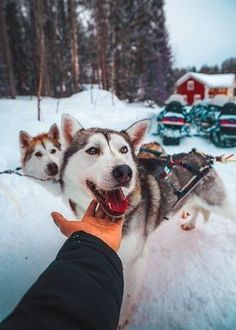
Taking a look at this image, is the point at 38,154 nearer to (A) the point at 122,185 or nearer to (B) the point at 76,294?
(A) the point at 122,185

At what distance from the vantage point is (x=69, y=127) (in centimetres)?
190

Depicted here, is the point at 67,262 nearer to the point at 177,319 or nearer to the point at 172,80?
the point at 177,319

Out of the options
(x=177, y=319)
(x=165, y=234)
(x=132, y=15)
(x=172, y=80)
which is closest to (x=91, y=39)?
(x=132, y=15)

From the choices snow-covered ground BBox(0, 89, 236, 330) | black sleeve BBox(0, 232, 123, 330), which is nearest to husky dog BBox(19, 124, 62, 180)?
snow-covered ground BBox(0, 89, 236, 330)

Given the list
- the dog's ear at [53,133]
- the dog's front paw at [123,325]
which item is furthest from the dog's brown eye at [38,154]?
the dog's front paw at [123,325]

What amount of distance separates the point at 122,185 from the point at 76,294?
30.2 inches

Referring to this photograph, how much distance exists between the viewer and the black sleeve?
61cm

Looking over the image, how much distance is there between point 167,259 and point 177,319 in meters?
0.63

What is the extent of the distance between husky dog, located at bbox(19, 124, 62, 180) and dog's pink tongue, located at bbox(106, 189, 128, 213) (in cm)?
160

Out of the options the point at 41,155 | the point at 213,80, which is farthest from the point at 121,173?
the point at 213,80

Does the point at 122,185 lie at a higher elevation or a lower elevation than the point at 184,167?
A: higher

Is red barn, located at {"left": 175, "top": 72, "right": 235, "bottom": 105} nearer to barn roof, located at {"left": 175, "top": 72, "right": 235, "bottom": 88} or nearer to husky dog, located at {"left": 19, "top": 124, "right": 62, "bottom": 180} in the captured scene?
barn roof, located at {"left": 175, "top": 72, "right": 235, "bottom": 88}

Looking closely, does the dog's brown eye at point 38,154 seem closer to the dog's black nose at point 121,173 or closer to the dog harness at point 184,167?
the dog harness at point 184,167

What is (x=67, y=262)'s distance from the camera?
818mm
